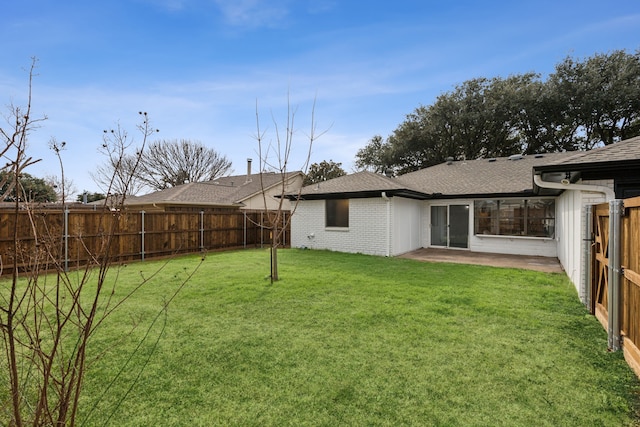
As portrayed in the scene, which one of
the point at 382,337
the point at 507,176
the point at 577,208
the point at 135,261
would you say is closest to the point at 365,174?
the point at 507,176

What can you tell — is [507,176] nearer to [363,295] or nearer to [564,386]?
[363,295]

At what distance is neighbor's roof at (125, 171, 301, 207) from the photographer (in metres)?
17.7

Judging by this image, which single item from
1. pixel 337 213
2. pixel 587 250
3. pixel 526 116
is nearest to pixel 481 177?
pixel 337 213

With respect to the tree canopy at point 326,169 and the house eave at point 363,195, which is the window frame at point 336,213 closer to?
the house eave at point 363,195

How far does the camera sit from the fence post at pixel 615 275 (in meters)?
3.56

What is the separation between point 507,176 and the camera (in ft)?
43.0

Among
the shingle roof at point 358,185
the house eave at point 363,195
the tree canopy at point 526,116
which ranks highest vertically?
the tree canopy at point 526,116

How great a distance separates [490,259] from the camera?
10289mm

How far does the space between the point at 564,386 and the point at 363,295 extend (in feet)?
11.1

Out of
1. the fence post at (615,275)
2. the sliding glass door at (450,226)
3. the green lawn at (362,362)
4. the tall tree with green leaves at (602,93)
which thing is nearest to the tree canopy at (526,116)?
the tall tree with green leaves at (602,93)

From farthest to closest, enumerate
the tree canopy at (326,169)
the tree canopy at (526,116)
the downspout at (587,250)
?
the tree canopy at (326,169) → the tree canopy at (526,116) → the downspout at (587,250)

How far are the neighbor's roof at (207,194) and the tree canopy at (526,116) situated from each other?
490 inches

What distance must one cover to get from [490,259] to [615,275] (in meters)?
7.09

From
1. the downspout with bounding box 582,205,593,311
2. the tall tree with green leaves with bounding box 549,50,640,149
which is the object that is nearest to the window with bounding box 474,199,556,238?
the downspout with bounding box 582,205,593,311
